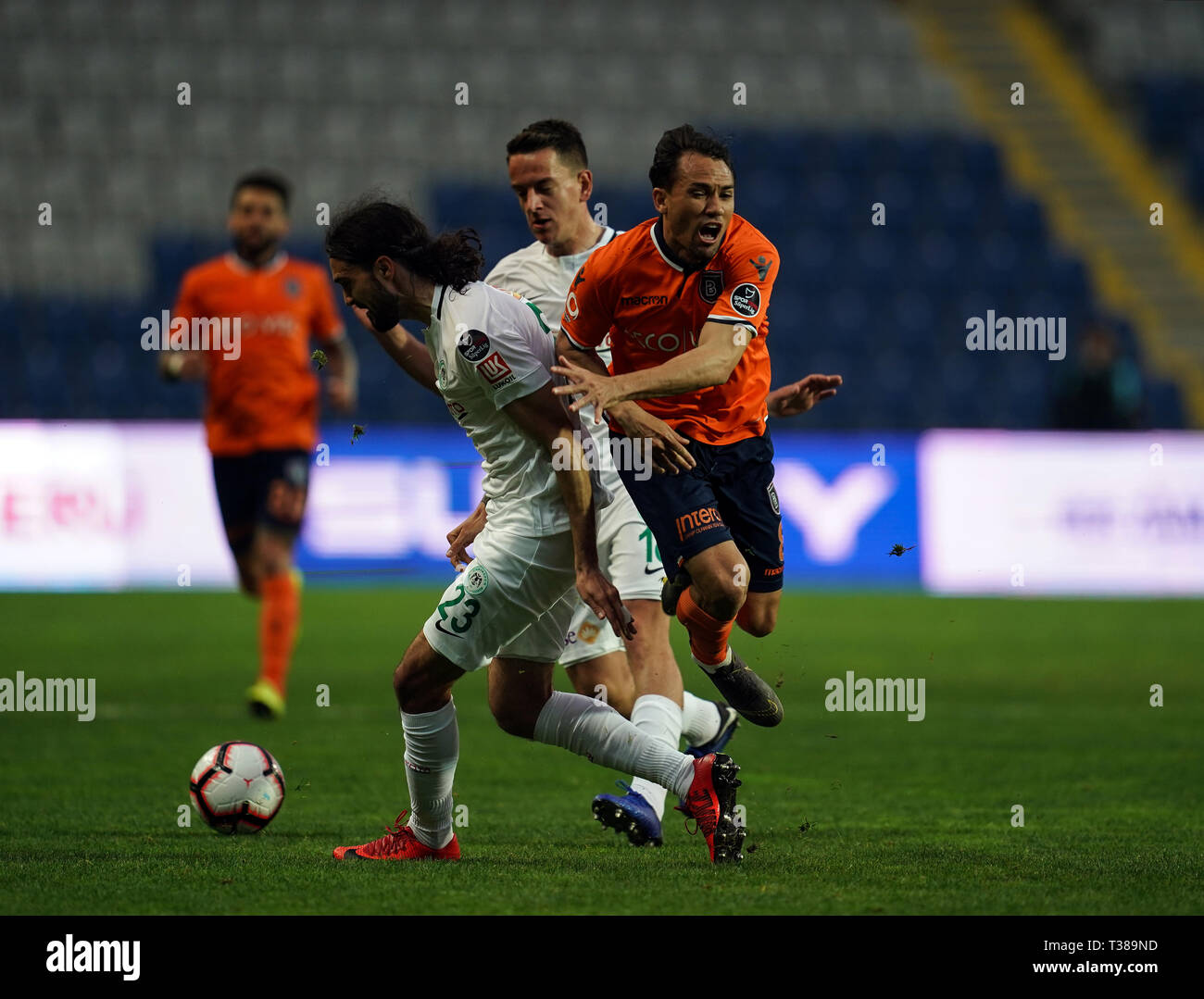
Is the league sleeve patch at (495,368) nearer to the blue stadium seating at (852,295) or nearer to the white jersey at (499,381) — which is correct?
the white jersey at (499,381)

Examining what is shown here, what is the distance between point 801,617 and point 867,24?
10.9 metres

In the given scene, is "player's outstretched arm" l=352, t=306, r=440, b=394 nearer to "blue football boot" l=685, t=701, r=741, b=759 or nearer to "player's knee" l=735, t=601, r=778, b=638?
"player's knee" l=735, t=601, r=778, b=638

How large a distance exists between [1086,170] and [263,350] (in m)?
14.2

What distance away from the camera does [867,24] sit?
21.5m

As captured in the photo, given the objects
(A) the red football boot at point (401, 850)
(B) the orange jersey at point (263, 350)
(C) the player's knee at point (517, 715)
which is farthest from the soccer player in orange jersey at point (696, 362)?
(B) the orange jersey at point (263, 350)

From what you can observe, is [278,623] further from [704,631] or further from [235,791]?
[704,631]

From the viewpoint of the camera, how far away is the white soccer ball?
219 inches

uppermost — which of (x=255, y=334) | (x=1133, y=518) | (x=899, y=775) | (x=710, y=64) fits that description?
(x=710, y=64)

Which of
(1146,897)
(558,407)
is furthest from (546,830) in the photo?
(1146,897)

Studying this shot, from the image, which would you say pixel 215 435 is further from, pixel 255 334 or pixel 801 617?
pixel 801 617

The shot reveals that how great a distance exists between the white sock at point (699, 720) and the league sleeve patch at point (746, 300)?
1838 millimetres

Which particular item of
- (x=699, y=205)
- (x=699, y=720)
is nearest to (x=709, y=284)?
(x=699, y=205)

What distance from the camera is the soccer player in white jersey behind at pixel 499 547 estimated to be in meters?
4.78

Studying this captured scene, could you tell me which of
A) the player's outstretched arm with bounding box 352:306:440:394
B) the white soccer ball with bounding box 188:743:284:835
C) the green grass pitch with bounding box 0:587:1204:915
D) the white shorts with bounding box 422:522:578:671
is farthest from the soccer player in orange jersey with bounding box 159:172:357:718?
the white shorts with bounding box 422:522:578:671
